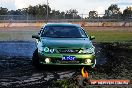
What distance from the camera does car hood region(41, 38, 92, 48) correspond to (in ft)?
42.2

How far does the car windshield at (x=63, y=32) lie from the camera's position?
47.3 ft

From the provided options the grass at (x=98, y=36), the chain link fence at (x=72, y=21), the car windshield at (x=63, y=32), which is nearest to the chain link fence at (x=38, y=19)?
the chain link fence at (x=72, y=21)

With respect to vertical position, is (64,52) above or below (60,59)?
above

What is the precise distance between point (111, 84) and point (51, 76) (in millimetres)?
3189

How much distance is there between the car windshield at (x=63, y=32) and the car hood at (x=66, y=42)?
681 mm

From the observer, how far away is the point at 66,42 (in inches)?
519

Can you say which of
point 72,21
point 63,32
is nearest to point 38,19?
point 72,21

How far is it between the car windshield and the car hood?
68 centimetres

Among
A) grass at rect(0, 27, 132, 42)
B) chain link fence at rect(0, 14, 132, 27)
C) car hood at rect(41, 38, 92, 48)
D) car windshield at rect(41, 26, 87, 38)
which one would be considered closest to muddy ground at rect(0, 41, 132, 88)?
car hood at rect(41, 38, 92, 48)

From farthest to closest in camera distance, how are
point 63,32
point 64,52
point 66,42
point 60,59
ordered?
1. point 63,32
2. point 66,42
3. point 64,52
4. point 60,59

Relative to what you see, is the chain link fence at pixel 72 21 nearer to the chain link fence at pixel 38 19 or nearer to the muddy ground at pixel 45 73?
the chain link fence at pixel 38 19

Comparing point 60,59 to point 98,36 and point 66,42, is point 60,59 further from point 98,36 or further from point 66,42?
point 98,36

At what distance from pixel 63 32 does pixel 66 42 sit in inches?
63.2

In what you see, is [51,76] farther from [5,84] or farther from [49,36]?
[49,36]
